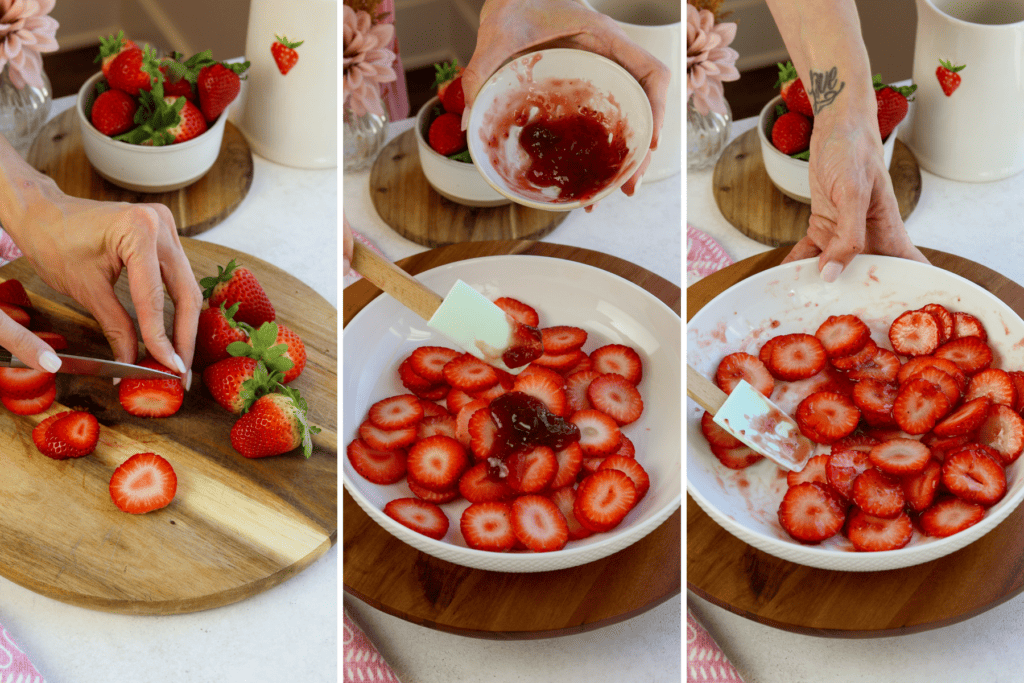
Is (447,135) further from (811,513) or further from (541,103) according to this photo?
(811,513)

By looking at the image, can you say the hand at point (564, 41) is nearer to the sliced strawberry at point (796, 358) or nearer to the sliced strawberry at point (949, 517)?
the sliced strawberry at point (796, 358)

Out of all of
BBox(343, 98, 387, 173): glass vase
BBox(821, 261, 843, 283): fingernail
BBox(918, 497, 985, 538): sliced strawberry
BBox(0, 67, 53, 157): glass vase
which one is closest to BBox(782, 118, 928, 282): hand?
BBox(821, 261, 843, 283): fingernail

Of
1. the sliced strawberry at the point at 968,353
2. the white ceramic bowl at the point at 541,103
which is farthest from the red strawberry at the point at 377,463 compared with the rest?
the sliced strawberry at the point at 968,353

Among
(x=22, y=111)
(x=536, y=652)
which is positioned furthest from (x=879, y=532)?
(x=22, y=111)

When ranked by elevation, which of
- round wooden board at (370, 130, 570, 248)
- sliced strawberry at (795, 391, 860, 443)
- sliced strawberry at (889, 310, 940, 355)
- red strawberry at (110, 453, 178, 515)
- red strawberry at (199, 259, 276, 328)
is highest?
round wooden board at (370, 130, 570, 248)

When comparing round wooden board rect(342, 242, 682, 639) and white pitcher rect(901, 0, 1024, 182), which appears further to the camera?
white pitcher rect(901, 0, 1024, 182)

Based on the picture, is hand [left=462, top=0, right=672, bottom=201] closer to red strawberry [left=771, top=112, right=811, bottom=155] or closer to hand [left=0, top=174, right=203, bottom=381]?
red strawberry [left=771, top=112, right=811, bottom=155]
